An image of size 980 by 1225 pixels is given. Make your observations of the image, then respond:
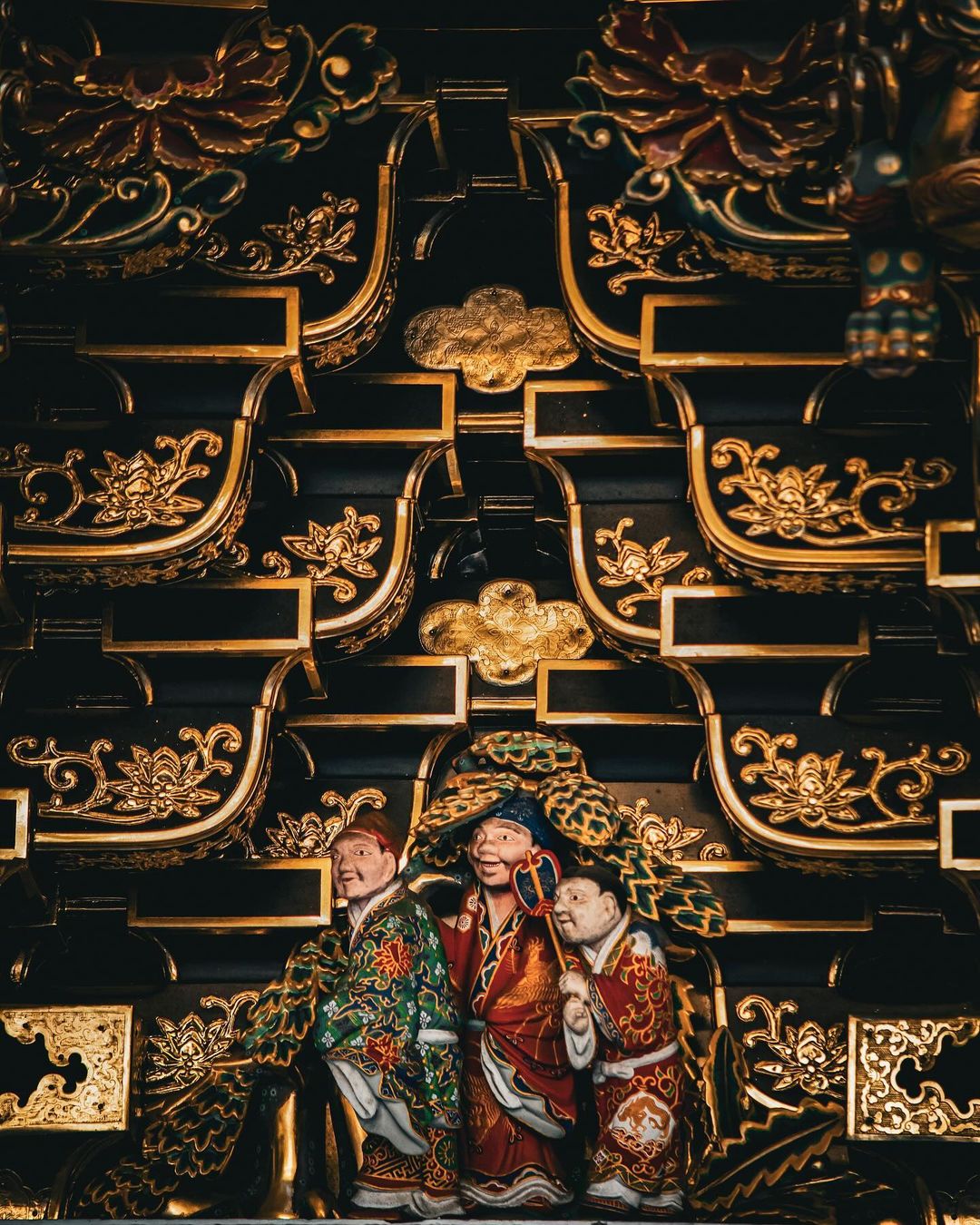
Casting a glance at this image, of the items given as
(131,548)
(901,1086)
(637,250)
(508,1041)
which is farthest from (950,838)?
(131,548)

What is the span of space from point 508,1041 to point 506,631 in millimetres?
1116

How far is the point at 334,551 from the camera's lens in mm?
6395

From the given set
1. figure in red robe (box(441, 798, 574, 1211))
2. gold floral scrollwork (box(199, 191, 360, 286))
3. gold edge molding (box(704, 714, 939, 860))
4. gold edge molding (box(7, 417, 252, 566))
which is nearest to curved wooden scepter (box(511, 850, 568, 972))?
figure in red robe (box(441, 798, 574, 1211))

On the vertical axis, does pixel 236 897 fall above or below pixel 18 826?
below

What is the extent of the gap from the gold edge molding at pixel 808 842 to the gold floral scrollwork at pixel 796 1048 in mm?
440

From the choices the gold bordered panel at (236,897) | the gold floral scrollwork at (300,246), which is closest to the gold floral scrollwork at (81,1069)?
the gold bordered panel at (236,897)

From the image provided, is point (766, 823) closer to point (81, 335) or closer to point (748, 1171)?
point (748, 1171)

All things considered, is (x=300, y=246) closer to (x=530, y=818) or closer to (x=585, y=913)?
(x=530, y=818)

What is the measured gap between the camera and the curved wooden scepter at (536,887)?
6102 millimetres

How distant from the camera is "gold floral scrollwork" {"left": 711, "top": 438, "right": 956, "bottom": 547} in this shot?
5.99 metres

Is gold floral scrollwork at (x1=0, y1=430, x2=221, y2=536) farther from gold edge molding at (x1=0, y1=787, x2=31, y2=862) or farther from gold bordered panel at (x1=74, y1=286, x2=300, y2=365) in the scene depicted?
gold edge molding at (x1=0, y1=787, x2=31, y2=862)

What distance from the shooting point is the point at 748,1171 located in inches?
229

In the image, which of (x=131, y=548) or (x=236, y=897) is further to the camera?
(x=236, y=897)

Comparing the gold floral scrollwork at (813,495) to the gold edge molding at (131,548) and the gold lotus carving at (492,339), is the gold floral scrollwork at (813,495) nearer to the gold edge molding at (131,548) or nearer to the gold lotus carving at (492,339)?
the gold lotus carving at (492,339)
